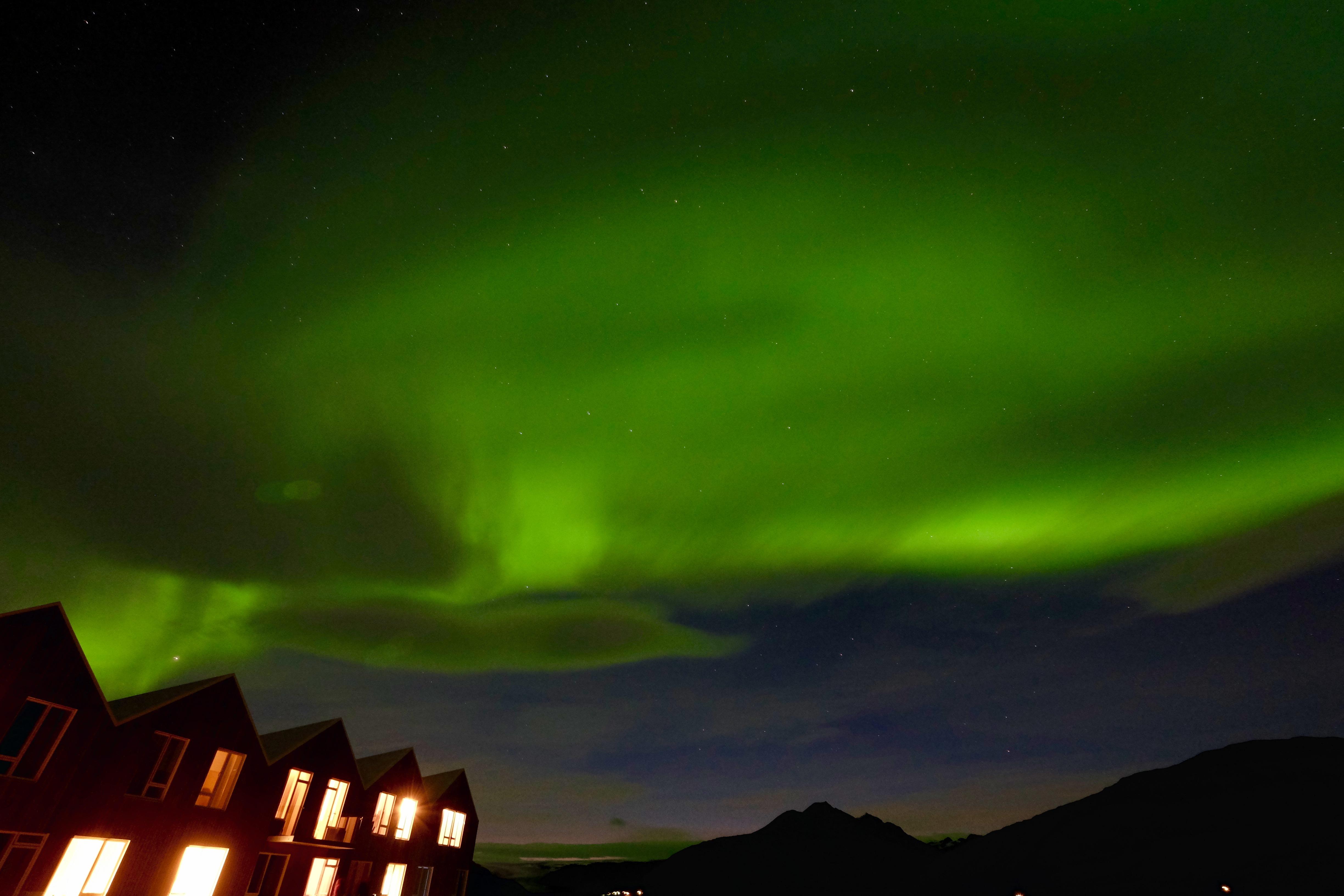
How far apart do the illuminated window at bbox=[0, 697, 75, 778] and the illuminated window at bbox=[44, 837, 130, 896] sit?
2.84 metres

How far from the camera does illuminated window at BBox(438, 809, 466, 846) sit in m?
39.9

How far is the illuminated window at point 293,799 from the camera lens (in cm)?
2870

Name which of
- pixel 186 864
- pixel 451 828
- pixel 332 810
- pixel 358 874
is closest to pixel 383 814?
pixel 358 874

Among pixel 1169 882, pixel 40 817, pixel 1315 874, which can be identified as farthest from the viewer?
pixel 1169 882

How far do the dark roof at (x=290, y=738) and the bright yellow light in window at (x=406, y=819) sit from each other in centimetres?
826

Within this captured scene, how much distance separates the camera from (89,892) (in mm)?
21141

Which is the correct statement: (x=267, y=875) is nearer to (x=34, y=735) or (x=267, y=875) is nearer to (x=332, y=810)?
(x=332, y=810)

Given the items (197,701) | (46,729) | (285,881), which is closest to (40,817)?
(46,729)

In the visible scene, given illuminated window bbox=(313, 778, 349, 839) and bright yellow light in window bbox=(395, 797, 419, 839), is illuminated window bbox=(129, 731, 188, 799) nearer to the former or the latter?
illuminated window bbox=(313, 778, 349, 839)

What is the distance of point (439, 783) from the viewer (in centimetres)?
4141

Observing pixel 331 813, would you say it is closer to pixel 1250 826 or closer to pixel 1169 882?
pixel 1169 882

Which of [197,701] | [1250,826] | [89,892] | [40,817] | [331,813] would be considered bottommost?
[89,892]

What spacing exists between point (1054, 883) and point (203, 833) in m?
234

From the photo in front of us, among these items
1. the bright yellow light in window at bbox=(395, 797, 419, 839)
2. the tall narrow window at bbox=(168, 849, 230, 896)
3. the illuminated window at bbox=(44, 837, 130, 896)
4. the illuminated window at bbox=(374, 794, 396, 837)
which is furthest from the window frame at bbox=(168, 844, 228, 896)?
the bright yellow light in window at bbox=(395, 797, 419, 839)
